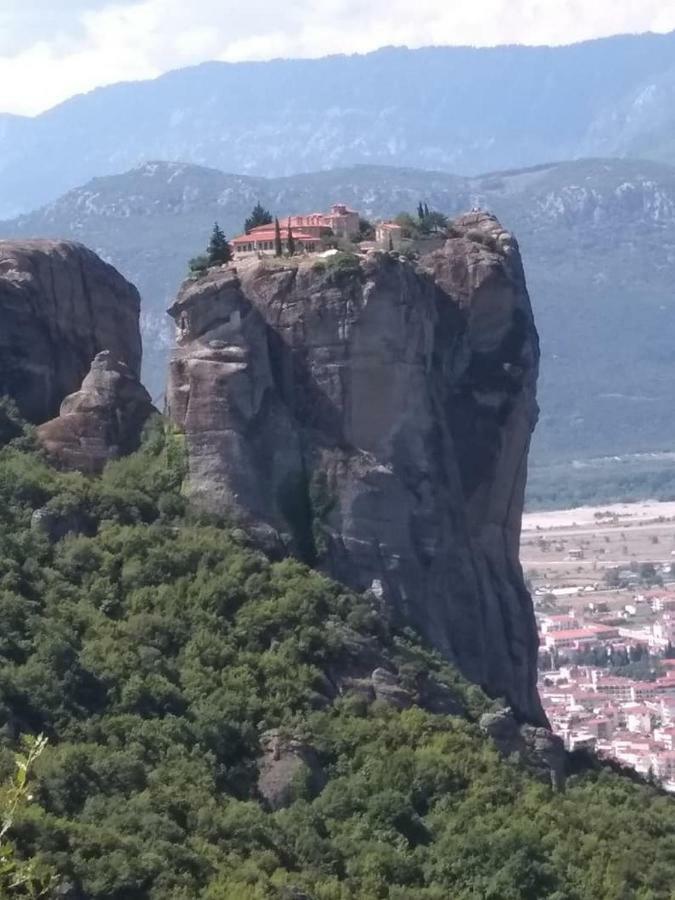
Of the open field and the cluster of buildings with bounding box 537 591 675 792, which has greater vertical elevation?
the cluster of buildings with bounding box 537 591 675 792

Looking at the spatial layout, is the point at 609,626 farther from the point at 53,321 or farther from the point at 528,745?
the point at 528,745

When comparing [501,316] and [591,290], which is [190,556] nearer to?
[501,316]

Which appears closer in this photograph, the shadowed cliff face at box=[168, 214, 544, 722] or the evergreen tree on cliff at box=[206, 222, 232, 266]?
the shadowed cliff face at box=[168, 214, 544, 722]

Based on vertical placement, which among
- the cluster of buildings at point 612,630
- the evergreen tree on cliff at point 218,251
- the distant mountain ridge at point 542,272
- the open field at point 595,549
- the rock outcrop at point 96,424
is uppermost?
the evergreen tree on cliff at point 218,251

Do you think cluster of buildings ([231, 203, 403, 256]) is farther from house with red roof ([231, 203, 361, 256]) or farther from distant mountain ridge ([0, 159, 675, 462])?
distant mountain ridge ([0, 159, 675, 462])

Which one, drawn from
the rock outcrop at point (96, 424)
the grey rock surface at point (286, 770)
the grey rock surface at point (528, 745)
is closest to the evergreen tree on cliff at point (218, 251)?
the rock outcrop at point (96, 424)

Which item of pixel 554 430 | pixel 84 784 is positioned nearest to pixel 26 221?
pixel 554 430

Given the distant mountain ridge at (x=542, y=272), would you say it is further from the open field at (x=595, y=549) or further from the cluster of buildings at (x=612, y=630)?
the cluster of buildings at (x=612, y=630)

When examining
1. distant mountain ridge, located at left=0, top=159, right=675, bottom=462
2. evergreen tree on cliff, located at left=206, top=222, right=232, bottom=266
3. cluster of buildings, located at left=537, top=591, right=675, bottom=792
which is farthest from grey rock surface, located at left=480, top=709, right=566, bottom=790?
distant mountain ridge, located at left=0, top=159, right=675, bottom=462
